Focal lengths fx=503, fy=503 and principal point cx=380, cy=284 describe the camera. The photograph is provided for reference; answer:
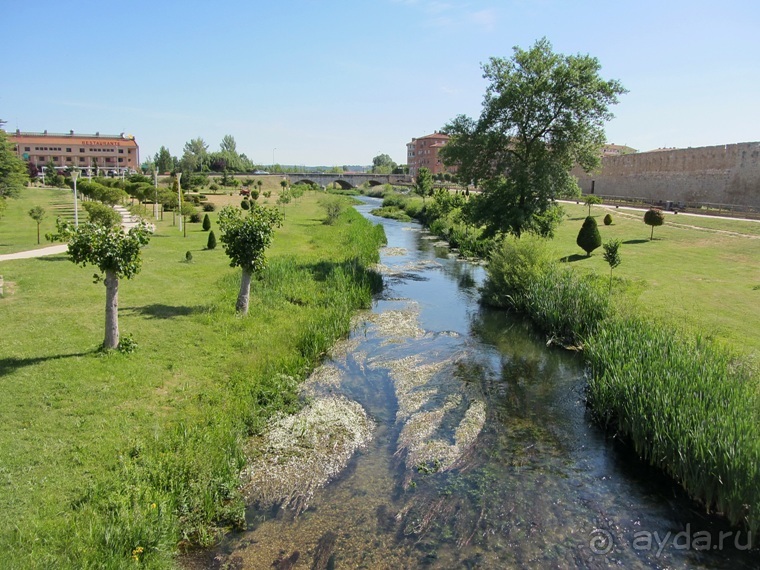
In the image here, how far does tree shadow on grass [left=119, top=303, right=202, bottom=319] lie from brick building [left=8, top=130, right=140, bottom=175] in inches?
3976

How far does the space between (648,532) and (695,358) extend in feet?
12.4

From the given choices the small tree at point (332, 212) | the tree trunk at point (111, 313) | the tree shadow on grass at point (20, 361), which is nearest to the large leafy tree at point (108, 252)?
the tree trunk at point (111, 313)

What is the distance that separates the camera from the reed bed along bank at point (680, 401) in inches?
256

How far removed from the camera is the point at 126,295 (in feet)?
46.0

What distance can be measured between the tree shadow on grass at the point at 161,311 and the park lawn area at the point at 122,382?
47 millimetres

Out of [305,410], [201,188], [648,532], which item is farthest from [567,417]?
[201,188]

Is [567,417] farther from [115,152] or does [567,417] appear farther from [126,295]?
[115,152]

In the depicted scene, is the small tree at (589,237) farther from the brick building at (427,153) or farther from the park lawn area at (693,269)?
the brick building at (427,153)

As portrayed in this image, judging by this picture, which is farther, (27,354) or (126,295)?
(126,295)

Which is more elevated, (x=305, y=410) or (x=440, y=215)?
(x=440, y=215)

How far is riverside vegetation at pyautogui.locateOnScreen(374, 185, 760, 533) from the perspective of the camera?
682cm

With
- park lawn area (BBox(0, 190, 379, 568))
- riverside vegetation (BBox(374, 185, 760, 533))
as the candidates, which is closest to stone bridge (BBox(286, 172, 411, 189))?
riverside vegetation (BBox(374, 185, 760, 533))

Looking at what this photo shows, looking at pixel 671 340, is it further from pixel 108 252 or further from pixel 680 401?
pixel 108 252

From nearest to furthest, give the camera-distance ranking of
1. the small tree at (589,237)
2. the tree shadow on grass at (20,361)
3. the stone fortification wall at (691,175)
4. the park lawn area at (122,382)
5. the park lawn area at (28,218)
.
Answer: the park lawn area at (122,382)
the tree shadow on grass at (20,361)
the park lawn area at (28,218)
the small tree at (589,237)
the stone fortification wall at (691,175)
